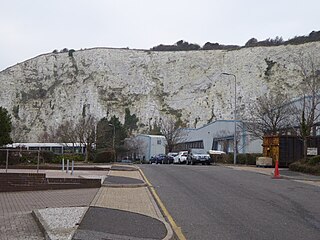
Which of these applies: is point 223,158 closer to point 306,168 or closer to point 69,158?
point 69,158

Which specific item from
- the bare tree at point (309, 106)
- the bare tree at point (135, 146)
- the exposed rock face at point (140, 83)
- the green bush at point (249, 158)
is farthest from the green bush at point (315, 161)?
the exposed rock face at point (140, 83)

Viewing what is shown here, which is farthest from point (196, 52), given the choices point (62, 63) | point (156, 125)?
point (62, 63)

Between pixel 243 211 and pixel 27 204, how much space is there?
5.77 m

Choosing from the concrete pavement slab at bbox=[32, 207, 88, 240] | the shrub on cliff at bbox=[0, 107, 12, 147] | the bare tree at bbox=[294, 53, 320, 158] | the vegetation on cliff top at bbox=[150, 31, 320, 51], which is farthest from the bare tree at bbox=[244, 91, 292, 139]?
the vegetation on cliff top at bbox=[150, 31, 320, 51]

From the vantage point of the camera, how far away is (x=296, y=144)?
127ft

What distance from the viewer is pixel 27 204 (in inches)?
519

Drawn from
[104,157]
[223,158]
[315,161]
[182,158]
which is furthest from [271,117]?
[315,161]

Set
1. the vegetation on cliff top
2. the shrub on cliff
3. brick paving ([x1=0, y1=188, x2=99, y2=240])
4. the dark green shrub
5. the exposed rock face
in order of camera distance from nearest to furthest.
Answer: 1. brick paving ([x1=0, y1=188, x2=99, y2=240])
2. the shrub on cliff
3. the dark green shrub
4. the exposed rock face
5. the vegetation on cliff top

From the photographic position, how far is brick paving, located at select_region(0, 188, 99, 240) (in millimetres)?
8859

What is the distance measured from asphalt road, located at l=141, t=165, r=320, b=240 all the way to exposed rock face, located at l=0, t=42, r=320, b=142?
72.2 metres

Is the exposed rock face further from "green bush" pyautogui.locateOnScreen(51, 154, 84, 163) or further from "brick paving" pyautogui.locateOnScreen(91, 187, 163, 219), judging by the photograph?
"brick paving" pyautogui.locateOnScreen(91, 187, 163, 219)

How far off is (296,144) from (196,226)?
1190 inches

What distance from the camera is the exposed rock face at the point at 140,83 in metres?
95.2

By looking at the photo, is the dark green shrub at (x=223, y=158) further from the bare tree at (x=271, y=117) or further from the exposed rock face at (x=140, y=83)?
the exposed rock face at (x=140, y=83)
